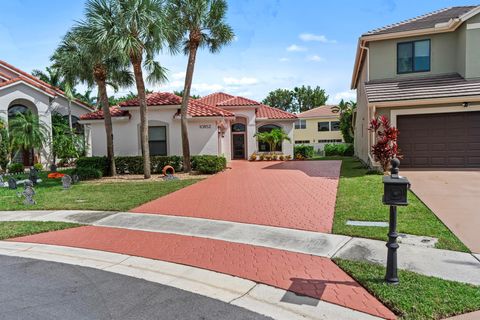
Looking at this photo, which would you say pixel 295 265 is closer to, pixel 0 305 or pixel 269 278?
pixel 269 278

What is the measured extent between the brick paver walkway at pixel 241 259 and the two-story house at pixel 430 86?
489 inches

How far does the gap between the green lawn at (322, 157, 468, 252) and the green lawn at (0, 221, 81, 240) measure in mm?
6574

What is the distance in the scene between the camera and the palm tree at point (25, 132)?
2314 centimetres

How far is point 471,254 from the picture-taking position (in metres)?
5.84

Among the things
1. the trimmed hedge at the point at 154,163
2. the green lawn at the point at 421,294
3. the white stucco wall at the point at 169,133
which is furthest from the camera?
the white stucco wall at the point at 169,133

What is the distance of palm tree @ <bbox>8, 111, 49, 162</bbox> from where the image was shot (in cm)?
2314

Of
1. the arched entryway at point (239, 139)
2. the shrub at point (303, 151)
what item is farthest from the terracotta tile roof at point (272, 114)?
the shrub at point (303, 151)

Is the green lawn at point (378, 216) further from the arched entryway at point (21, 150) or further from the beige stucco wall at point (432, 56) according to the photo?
the arched entryway at point (21, 150)

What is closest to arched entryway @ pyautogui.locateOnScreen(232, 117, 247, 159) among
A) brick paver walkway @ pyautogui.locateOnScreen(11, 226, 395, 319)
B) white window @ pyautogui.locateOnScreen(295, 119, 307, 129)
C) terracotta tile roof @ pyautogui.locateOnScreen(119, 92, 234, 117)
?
terracotta tile roof @ pyautogui.locateOnScreen(119, 92, 234, 117)

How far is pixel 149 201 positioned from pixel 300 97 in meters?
63.9

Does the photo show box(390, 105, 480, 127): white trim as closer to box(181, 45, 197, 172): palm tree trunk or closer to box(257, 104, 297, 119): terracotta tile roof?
box(181, 45, 197, 172): palm tree trunk

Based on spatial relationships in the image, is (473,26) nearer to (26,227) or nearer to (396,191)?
(396,191)

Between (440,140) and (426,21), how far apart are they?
21.6ft

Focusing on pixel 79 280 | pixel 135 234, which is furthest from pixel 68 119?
pixel 79 280
